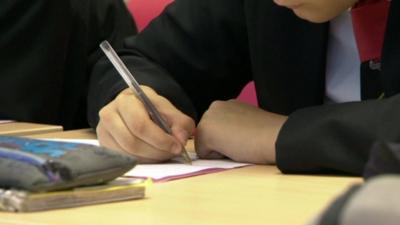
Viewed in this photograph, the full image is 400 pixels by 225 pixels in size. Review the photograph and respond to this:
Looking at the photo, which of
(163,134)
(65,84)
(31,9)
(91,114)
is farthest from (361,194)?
(65,84)

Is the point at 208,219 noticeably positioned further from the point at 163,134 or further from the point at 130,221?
the point at 163,134

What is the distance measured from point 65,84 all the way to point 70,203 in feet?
4.84

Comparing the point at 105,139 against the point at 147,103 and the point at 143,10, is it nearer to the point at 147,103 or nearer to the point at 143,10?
the point at 147,103

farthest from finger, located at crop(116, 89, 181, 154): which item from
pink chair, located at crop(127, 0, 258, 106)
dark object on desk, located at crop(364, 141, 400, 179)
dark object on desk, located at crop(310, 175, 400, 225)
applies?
pink chair, located at crop(127, 0, 258, 106)

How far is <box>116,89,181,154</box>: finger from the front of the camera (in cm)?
95

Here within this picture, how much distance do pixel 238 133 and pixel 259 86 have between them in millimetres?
353

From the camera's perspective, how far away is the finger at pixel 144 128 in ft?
3.12

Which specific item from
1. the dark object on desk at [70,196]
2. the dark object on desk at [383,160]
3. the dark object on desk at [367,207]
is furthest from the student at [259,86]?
the dark object on desk at [367,207]

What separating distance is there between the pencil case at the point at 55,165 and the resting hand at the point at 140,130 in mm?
291

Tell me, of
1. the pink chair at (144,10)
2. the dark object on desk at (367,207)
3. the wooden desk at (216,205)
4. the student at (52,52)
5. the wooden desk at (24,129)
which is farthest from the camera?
the pink chair at (144,10)

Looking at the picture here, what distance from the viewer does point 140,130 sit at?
3.18ft

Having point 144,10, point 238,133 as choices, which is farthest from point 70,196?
point 144,10

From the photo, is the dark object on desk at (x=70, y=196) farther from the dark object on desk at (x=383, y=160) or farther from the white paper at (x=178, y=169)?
the dark object on desk at (x=383, y=160)

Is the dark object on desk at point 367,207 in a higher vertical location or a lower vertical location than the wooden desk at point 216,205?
higher
